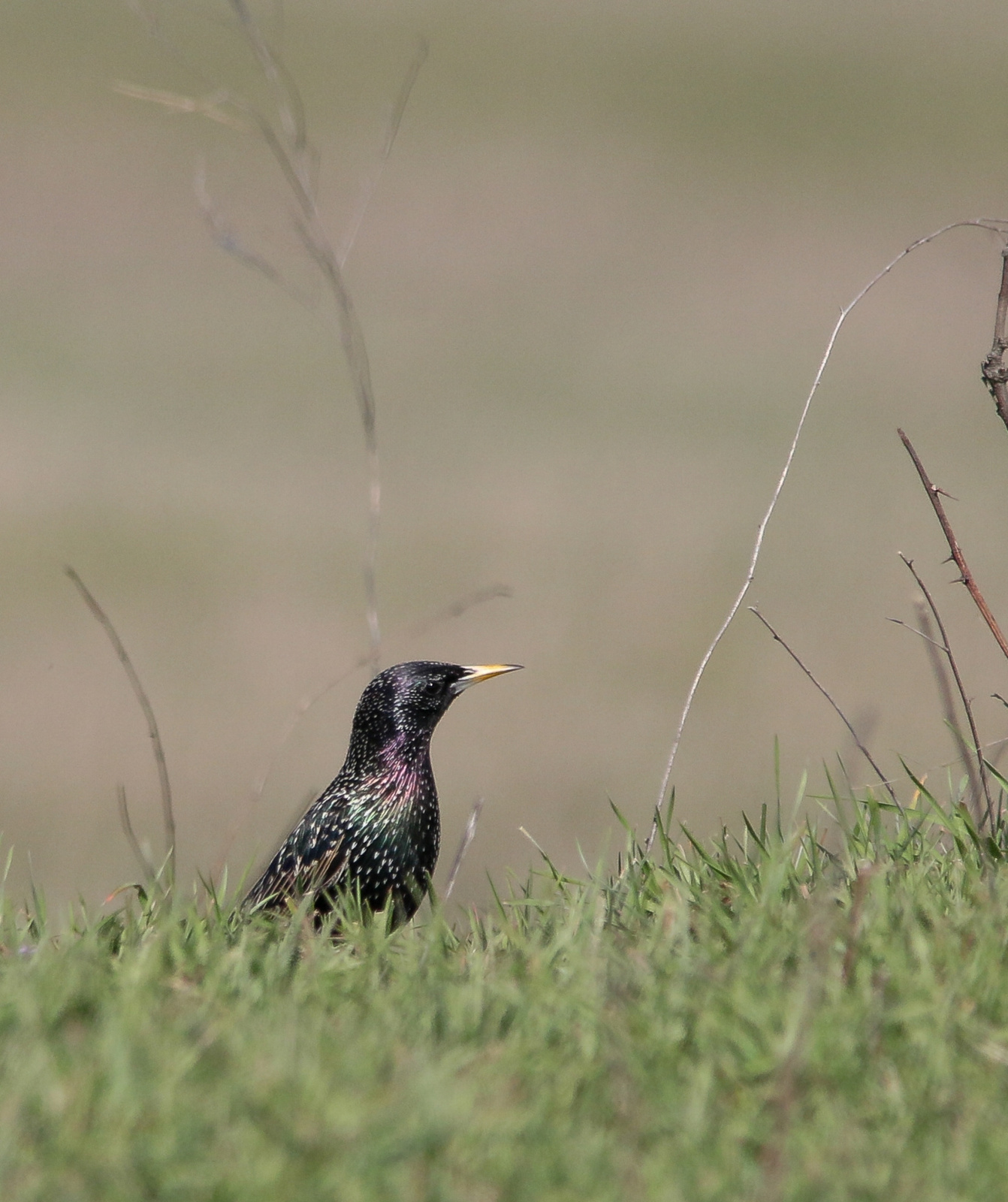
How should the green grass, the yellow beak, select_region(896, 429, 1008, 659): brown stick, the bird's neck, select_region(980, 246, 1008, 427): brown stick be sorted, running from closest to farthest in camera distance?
the green grass
select_region(896, 429, 1008, 659): brown stick
select_region(980, 246, 1008, 427): brown stick
the bird's neck
the yellow beak

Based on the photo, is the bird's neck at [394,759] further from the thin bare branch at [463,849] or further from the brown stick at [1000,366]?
the brown stick at [1000,366]

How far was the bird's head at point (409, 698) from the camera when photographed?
428 centimetres

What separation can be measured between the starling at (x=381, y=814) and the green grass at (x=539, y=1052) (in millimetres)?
780

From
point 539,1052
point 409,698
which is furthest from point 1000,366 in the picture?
point 539,1052

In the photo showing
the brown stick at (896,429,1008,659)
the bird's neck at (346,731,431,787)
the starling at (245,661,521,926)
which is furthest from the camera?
the bird's neck at (346,731,431,787)

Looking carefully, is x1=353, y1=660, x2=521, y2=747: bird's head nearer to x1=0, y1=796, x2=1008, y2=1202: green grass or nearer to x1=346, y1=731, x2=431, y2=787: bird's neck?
x1=346, y1=731, x2=431, y2=787: bird's neck

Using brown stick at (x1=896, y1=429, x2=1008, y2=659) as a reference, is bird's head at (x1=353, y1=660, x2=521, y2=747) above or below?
below

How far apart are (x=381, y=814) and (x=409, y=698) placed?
407 millimetres

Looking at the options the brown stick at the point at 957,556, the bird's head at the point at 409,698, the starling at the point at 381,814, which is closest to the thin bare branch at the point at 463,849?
the starling at the point at 381,814

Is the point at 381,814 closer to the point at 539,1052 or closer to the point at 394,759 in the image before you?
the point at 394,759

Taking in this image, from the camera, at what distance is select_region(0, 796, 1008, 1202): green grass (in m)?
1.98

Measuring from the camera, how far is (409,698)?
435 cm

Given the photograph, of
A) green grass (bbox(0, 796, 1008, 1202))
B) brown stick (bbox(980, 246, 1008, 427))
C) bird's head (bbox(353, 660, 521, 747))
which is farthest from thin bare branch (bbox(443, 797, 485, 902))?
brown stick (bbox(980, 246, 1008, 427))

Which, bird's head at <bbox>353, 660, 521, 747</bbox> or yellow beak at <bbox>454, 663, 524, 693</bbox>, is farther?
yellow beak at <bbox>454, 663, 524, 693</bbox>
